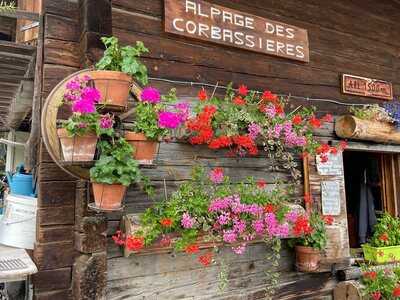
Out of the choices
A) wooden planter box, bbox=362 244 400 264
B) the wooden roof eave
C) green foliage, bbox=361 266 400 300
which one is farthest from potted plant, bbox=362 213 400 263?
the wooden roof eave

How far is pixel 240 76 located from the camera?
3203 mm

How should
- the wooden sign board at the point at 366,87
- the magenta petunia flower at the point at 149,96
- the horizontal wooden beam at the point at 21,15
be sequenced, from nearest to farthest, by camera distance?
the magenta petunia flower at the point at 149,96
the horizontal wooden beam at the point at 21,15
the wooden sign board at the point at 366,87

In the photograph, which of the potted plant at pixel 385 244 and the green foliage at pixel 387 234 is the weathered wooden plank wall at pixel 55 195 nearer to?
the potted plant at pixel 385 244

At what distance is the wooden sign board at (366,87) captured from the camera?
390 cm

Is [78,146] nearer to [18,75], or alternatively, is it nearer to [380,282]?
[18,75]

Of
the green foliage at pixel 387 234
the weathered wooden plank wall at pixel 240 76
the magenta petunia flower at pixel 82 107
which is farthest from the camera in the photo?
the green foliage at pixel 387 234

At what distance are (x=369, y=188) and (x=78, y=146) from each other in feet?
14.3

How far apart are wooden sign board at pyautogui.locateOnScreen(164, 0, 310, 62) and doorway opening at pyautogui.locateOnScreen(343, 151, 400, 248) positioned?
1996 mm

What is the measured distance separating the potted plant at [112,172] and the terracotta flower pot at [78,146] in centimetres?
5

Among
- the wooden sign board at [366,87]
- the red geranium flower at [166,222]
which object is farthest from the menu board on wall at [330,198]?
the red geranium flower at [166,222]

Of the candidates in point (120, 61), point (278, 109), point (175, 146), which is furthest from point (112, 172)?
point (278, 109)

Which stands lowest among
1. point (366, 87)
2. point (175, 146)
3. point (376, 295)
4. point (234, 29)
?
point (376, 295)

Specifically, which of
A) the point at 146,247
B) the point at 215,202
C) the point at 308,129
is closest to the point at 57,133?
the point at 146,247

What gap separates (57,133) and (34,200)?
69 cm
